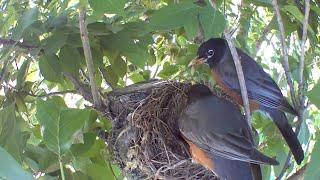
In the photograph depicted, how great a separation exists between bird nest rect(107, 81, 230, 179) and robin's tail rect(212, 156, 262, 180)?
147mm

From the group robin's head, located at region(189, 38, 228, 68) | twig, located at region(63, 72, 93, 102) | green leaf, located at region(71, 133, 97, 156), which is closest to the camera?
green leaf, located at region(71, 133, 97, 156)

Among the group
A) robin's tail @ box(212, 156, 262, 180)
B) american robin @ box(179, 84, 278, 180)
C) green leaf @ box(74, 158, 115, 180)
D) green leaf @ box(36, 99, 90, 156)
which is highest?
green leaf @ box(36, 99, 90, 156)

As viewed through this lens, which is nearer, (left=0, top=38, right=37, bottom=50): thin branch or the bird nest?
(left=0, top=38, right=37, bottom=50): thin branch

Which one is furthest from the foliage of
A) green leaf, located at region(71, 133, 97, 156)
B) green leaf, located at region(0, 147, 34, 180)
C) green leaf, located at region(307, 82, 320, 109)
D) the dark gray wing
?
green leaf, located at region(307, 82, 320, 109)

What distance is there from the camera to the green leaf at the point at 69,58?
2.18 meters

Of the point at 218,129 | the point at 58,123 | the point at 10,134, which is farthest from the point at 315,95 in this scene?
the point at 218,129

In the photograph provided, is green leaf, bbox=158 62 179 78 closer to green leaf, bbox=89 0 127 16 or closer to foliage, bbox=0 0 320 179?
foliage, bbox=0 0 320 179

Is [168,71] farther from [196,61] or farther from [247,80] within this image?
[247,80]

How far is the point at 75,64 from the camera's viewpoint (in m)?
2.19

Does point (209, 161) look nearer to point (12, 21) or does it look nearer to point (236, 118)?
point (236, 118)

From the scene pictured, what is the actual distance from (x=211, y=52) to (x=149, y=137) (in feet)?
2.26

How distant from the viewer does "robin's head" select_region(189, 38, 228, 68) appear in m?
2.73

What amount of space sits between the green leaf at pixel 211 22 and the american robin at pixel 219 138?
19.1 inches

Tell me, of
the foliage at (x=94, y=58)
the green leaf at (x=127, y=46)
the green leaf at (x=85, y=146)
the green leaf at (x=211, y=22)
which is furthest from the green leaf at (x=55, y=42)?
the green leaf at (x=211, y=22)
